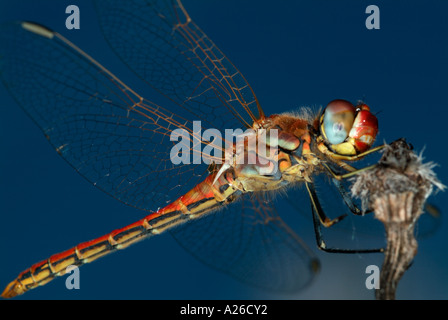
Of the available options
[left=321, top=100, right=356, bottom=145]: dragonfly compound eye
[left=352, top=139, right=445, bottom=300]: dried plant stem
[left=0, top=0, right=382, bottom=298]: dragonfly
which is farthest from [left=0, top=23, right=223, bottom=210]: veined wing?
[left=352, top=139, right=445, bottom=300]: dried plant stem

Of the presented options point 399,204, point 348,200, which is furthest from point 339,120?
point 399,204

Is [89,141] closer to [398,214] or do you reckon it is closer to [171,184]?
[171,184]

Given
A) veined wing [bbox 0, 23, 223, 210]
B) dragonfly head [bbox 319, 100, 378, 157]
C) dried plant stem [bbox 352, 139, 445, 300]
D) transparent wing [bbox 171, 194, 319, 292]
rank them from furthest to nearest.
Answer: transparent wing [bbox 171, 194, 319, 292] → veined wing [bbox 0, 23, 223, 210] → dragonfly head [bbox 319, 100, 378, 157] → dried plant stem [bbox 352, 139, 445, 300]

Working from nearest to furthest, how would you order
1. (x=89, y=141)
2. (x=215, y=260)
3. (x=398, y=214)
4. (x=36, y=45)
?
(x=398, y=214) → (x=36, y=45) → (x=89, y=141) → (x=215, y=260)

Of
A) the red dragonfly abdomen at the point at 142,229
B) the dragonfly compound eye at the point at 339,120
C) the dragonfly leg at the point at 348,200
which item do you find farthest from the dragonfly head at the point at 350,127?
the red dragonfly abdomen at the point at 142,229

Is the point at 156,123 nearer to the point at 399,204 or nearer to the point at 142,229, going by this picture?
the point at 142,229

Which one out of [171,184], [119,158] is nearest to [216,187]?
[171,184]

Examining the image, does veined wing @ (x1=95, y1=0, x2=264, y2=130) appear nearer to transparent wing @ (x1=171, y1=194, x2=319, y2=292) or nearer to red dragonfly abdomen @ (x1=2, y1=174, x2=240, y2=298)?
red dragonfly abdomen @ (x1=2, y1=174, x2=240, y2=298)
